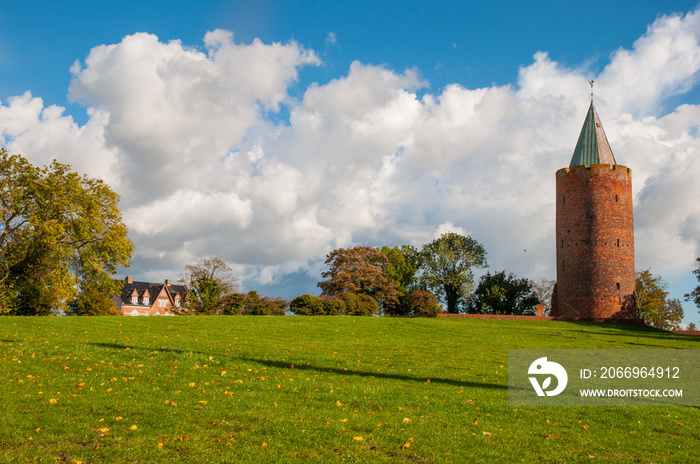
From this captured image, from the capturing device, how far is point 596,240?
1929 inches

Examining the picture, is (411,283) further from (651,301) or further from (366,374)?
(366,374)

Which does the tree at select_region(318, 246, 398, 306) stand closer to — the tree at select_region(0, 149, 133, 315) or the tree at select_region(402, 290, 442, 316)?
the tree at select_region(402, 290, 442, 316)

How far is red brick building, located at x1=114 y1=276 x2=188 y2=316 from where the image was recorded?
85500 mm

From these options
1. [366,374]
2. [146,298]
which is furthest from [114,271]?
[146,298]

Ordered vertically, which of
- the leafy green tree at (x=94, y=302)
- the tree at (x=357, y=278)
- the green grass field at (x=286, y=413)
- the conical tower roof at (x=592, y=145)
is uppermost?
the conical tower roof at (x=592, y=145)

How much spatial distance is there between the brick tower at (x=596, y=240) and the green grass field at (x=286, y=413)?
37.1m

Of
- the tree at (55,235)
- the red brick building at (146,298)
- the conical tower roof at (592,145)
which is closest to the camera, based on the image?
the tree at (55,235)

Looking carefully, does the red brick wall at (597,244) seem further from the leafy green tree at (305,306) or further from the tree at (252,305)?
the tree at (252,305)

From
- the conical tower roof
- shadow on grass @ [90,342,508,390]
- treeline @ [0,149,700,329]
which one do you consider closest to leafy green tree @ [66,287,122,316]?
treeline @ [0,149,700,329]

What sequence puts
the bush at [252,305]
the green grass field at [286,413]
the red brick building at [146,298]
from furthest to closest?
the red brick building at [146,298] → the bush at [252,305] → the green grass field at [286,413]

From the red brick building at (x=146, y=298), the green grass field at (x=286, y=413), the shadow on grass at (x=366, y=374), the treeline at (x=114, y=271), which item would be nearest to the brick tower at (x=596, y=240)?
the treeline at (x=114, y=271)

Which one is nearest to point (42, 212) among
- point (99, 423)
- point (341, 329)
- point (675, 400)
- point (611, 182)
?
point (341, 329)

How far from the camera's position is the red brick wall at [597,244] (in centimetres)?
4866

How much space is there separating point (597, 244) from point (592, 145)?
36.7 ft
